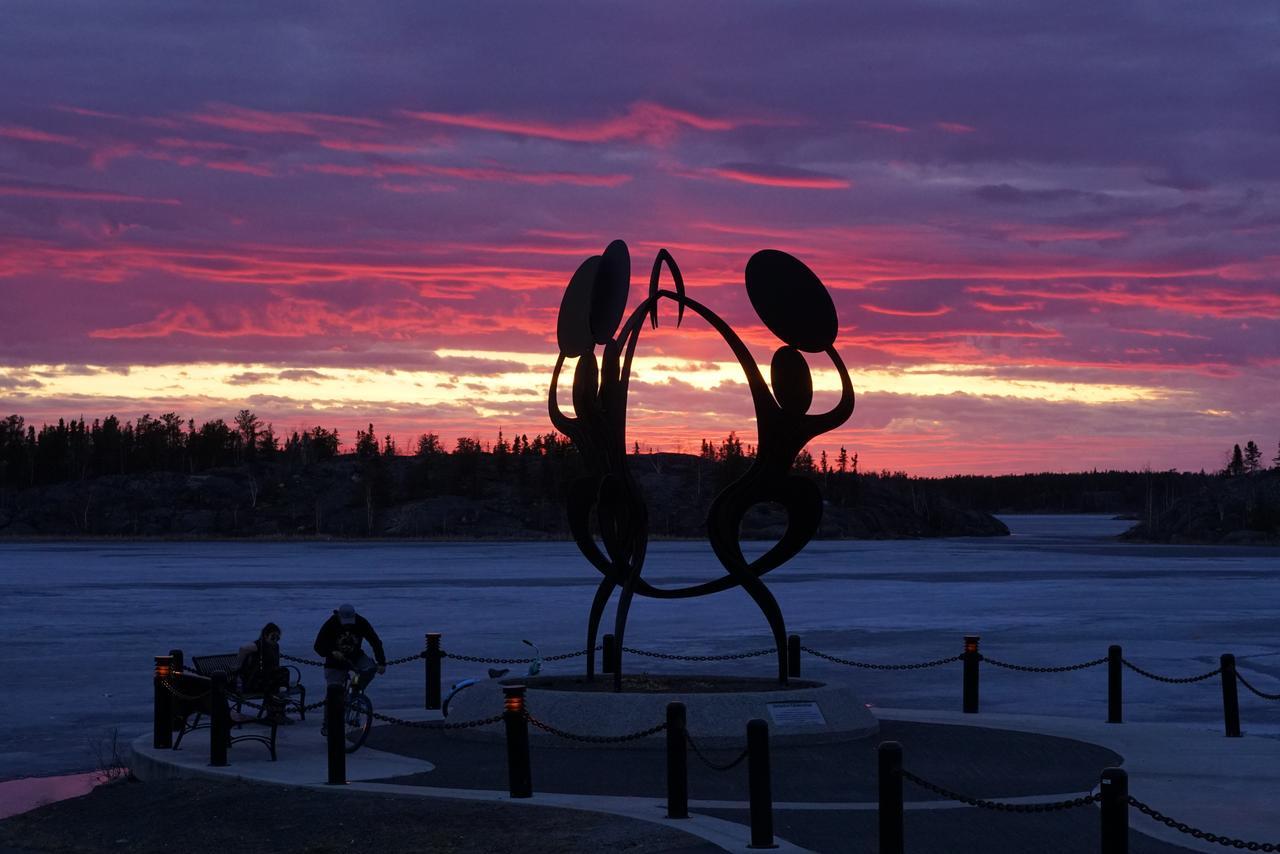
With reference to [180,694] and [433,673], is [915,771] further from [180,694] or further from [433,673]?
[433,673]

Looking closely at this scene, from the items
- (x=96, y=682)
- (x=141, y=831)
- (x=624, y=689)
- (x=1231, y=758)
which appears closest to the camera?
(x=141, y=831)

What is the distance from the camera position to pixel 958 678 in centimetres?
2638

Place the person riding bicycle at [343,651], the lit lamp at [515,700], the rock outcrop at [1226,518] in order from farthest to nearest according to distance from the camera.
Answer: the rock outcrop at [1226,518], the person riding bicycle at [343,651], the lit lamp at [515,700]

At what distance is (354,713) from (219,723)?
6.65 feet

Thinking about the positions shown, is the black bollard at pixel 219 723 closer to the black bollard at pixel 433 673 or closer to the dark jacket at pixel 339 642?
the dark jacket at pixel 339 642

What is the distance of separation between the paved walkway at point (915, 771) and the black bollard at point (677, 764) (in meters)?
0.12

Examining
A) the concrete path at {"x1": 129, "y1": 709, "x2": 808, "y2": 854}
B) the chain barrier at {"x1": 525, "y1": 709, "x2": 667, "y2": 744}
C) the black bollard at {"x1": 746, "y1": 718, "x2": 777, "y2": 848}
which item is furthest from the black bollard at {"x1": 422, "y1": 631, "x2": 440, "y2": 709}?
the black bollard at {"x1": 746, "y1": 718, "x2": 777, "y2": 848}

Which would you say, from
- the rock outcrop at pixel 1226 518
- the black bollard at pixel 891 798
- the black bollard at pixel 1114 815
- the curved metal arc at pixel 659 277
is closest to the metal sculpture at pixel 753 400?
the curved metal arc at pixel 659 277

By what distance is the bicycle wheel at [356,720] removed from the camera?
1647 cm

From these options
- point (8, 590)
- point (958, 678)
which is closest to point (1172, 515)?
point (8, 590)

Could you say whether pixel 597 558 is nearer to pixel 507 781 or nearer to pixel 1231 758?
pixel 507 781

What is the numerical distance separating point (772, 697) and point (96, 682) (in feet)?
42.7

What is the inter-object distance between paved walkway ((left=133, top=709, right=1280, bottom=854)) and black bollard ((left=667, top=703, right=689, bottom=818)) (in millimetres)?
124

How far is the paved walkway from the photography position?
39.8ft
